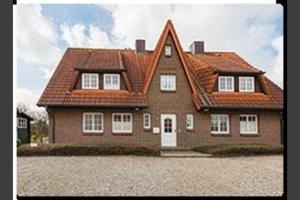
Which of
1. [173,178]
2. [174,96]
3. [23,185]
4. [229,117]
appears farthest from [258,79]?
[23,185]

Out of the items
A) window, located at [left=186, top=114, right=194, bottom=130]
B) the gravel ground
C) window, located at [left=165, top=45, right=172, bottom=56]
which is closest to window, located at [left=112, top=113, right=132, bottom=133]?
window, located at [left=186, top=114, right=194, bottom=130]

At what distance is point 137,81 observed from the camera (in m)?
22.6

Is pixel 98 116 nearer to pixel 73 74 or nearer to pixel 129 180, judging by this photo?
pixel 73 74

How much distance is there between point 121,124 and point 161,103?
88.8 inches

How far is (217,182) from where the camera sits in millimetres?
12055

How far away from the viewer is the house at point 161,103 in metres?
20.9

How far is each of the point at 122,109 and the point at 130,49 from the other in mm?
6292

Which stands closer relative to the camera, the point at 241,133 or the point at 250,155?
the point at 250,155

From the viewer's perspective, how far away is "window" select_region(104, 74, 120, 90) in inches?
851

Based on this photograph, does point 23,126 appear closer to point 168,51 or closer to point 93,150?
point 93,150

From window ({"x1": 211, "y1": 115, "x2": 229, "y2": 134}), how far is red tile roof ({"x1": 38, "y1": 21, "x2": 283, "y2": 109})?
2.55 feet

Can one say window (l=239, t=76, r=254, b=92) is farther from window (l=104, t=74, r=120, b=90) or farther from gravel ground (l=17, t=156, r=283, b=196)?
window (l=104, t=74, r=120, b=90)

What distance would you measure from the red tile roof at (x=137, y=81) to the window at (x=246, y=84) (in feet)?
1.20

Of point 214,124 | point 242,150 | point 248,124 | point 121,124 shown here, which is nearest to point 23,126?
point 121,124
